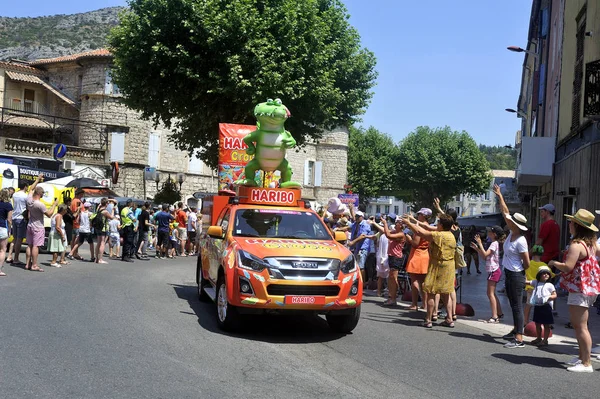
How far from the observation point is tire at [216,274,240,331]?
8938 millimetres

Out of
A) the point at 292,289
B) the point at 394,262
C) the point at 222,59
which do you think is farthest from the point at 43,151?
the point at 292,289

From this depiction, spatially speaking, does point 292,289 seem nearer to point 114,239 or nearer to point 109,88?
point 114,239

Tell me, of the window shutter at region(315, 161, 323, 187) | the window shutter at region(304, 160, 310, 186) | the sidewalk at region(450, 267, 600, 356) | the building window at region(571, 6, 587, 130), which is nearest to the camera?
the sidewalk at region(450, 267, 600, 356)

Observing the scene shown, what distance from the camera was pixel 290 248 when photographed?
358 inches

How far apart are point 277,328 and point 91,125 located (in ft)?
126

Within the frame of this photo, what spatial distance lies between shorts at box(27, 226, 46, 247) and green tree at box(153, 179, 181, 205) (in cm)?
2715

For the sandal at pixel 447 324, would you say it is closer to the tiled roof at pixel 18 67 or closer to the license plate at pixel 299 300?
the license plate at pixel 299 300

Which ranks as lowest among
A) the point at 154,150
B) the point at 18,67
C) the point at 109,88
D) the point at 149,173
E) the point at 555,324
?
the point at 555,324

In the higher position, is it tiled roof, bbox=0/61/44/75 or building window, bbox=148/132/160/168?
tiled roof, bbox=0/61/44/75

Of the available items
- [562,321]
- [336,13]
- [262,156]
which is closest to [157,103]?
[336,13]

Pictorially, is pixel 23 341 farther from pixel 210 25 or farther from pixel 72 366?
pixel 210 25

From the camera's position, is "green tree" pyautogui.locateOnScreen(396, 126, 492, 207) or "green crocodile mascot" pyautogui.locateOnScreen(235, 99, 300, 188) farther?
"green tree" pyautogui.locateOnScreen(396, 126, 492, 207)

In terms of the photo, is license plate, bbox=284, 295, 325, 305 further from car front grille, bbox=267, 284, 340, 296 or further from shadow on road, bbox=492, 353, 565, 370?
shadow on road, bbox=492, 353, 565, 370

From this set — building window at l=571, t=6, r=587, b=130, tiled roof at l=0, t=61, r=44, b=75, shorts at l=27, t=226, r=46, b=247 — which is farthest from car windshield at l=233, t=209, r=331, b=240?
tiled roof at l=0, t=61, r=44, b=75
